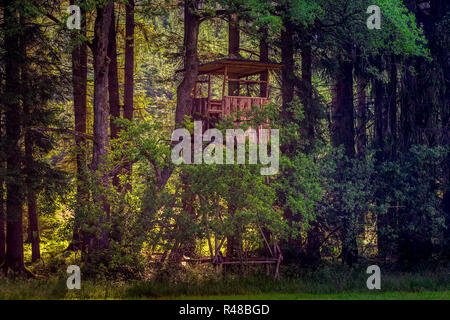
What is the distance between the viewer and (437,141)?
67.9 feet

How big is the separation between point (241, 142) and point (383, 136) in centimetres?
779

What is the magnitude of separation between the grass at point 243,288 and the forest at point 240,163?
7cm

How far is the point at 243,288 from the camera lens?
14.3 metres

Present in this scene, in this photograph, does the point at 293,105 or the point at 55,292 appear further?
the point at 293,105

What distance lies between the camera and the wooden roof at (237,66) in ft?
59.5

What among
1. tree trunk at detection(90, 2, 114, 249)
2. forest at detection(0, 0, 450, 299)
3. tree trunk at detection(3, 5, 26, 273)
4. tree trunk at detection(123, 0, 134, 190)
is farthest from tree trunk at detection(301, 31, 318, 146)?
tree trunk at detection(3, 5, 26, 273)

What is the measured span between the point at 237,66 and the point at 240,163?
4.89 m

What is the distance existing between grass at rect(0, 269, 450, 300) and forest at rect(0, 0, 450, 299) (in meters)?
0.07

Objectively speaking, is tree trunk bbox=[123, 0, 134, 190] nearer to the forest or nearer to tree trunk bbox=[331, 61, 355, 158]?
the forest

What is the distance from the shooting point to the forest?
14742mm

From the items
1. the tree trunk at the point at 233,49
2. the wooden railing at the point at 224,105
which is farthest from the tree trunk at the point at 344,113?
the wooden railing at the point at 224,105
